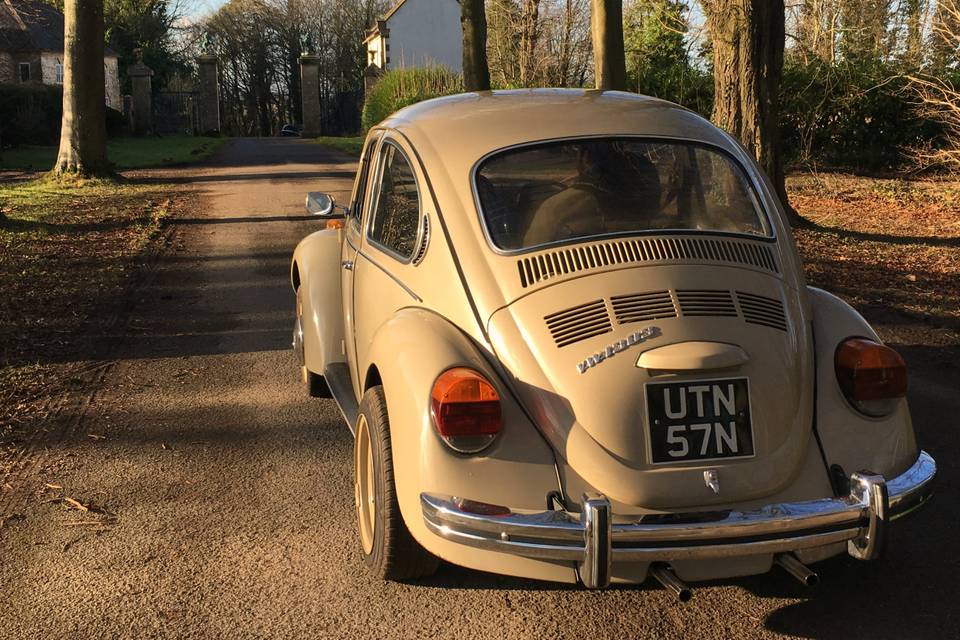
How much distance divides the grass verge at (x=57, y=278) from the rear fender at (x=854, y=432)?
3.80 m

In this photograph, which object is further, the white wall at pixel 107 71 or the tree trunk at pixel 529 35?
the white wall at pixel 107 71

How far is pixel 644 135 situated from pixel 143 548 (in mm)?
2676

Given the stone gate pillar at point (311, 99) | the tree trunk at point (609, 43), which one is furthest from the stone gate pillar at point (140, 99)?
the tree trunk at point (609, 43)

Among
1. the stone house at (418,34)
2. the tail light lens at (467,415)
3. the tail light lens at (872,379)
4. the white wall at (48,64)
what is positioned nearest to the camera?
the tail light lens at (467,415)

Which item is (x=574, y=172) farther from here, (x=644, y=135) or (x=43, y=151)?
(x=43, y=151)

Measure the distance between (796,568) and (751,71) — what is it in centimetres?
903

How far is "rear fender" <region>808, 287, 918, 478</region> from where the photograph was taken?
3.39 metres

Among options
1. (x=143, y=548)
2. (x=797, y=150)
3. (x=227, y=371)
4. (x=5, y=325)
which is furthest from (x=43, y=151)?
(x=143, y=548)

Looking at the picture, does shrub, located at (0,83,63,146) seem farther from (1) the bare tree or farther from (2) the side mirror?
(2) the side mirror

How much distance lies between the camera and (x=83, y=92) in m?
18.1

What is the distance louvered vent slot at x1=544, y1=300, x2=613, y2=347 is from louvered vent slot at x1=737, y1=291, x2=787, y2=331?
52 centimetres

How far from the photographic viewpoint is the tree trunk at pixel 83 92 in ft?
58.5

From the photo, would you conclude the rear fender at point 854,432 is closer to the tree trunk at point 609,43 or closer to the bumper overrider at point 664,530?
the bumper overrider at point 664,530

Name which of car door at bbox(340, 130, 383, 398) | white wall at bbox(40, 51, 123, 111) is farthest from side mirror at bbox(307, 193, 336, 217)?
white wall at bbox(40, 51, 123, 111)
